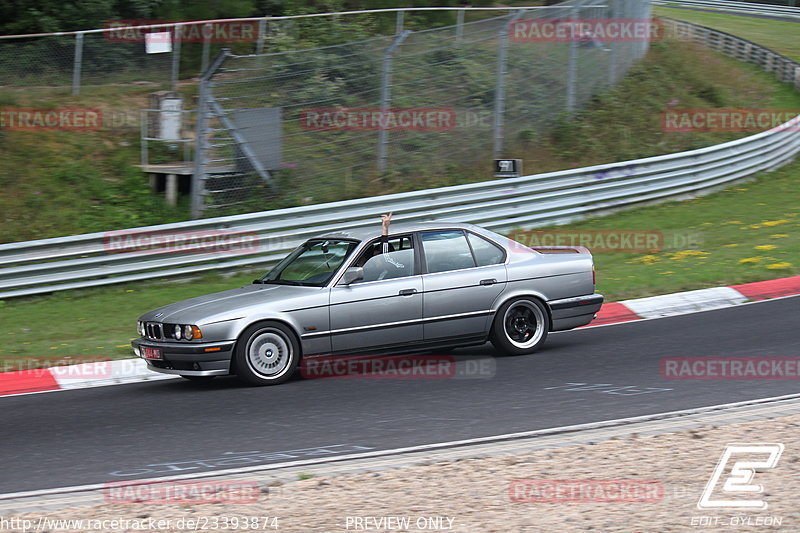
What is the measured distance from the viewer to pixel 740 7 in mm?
55281

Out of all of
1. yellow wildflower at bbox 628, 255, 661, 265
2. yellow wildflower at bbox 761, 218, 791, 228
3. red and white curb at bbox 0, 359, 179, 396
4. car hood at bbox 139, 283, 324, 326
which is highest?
car hood at bbox 139, 283, 324, 326

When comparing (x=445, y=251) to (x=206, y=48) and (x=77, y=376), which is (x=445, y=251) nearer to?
(x=77, y=376)

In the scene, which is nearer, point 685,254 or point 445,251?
point 445,251

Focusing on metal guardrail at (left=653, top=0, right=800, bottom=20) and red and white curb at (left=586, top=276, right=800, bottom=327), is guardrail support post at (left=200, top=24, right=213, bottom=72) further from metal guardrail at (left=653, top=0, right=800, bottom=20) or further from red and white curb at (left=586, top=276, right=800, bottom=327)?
metal guardrail at (left=653, top=0, right=800, bottom=20)

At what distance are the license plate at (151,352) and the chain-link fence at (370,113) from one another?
7.45m

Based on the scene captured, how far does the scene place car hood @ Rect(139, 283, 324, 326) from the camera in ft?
26.7

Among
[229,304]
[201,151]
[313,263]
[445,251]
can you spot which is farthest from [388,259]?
[201,151]

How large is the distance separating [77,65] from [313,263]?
39.9ft

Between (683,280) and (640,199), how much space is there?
239 inches

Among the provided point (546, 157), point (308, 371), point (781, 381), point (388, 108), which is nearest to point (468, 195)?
point (388, 108)

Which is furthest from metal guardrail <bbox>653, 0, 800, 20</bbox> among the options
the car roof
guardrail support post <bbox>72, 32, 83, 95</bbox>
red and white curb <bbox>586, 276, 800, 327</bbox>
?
the car roof

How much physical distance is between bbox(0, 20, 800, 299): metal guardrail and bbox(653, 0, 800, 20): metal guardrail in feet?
117

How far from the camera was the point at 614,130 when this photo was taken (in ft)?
71.2

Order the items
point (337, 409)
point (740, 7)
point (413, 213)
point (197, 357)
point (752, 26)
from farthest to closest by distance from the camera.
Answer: point (740, 7), point (752, 26), point (413, 213), point (197, 357), point (337, 409)
